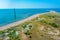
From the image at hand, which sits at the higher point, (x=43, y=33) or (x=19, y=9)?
(x=19, y=9)

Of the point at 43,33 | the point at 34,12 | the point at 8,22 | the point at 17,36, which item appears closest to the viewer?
the point at 17,36

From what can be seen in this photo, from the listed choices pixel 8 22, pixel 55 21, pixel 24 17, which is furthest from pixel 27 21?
pixel 55 21

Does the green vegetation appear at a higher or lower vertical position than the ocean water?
lower

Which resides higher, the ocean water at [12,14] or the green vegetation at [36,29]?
the ocean water at [12,14]

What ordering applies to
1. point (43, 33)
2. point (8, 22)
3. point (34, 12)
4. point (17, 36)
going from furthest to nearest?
point (34, 12) < point (8, 22) < point (43, 33) < point (17, 36)

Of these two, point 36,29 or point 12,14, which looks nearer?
point 36,29

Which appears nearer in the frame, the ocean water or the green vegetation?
the green vegetation

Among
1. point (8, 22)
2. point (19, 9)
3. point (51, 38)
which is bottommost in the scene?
point (51, 38)

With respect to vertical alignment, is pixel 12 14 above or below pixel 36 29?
above

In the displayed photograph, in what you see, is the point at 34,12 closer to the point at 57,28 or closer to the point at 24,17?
the point at 24,17

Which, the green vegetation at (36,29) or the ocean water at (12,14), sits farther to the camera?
the ocean water at (12,14)

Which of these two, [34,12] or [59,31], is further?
[34,12]
